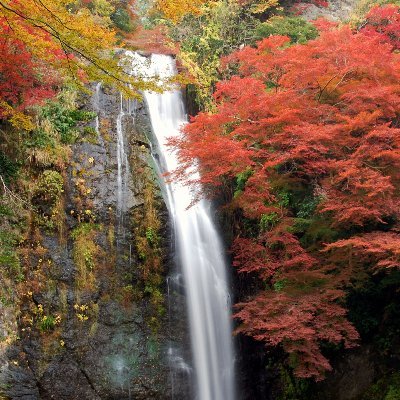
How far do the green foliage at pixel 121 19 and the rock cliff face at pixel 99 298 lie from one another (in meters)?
14.8

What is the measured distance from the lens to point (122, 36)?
23.0 m

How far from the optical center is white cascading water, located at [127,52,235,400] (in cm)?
1012

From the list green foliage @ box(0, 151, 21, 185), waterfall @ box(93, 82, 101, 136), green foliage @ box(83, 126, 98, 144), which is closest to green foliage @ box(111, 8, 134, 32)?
waterfall @ box(93, 82, 101, 136)

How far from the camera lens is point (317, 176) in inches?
353

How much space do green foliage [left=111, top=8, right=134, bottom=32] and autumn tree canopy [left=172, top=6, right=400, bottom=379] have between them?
1630 cm

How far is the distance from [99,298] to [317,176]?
20.1 feet

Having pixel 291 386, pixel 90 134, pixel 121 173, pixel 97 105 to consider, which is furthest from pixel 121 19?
pixel 291 386

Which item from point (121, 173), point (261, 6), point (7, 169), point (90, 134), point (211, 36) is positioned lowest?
point (7, 169)

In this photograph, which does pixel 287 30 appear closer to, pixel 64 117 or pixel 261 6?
pixel 261 6

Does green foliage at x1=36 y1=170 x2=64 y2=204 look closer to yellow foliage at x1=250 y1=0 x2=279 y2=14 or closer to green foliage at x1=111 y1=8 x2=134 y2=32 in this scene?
yellow foliage at x1=250 y1=0 x2=279 y2=14

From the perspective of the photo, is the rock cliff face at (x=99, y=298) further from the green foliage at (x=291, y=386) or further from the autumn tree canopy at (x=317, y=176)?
the green foliage at (x=291, y=386)

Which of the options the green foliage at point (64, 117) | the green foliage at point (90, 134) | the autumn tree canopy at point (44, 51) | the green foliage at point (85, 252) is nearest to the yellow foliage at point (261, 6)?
the autumn tree canopy at point (44, 51)

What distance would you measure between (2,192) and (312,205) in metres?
7.46

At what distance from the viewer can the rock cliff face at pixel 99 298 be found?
27.6 ft
